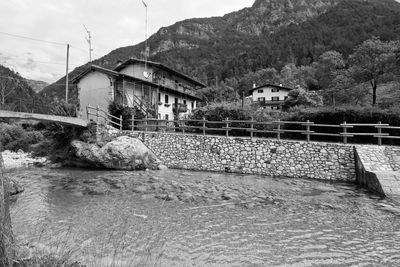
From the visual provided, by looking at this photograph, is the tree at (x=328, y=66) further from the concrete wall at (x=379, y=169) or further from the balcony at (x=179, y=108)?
the concrete wall at (x=379, y=169)

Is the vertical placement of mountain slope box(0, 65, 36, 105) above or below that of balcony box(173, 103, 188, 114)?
above

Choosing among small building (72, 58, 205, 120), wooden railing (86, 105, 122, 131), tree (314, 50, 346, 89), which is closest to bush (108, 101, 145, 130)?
wooden railing (86, 105, 122, 131)

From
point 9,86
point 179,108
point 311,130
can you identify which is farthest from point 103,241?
point 9,86

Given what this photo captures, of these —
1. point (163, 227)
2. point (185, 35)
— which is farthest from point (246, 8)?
point (163, 227)

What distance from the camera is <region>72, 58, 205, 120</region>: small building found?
23.4 m

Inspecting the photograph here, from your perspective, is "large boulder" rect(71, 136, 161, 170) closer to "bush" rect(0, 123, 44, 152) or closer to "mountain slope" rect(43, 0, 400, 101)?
"bush" rect(0, 123, 44, 152)

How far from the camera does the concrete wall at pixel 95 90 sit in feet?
76.0

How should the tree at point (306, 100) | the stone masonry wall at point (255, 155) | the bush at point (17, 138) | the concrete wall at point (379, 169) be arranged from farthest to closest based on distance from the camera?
1. the tree at point (306, 100)
2. the bush at point (17, 138)
3. the stone masonry wall at point (255, 155)
4. the concrete wall at point (379, 169)

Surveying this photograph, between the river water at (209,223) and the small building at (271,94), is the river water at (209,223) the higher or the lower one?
the lower one

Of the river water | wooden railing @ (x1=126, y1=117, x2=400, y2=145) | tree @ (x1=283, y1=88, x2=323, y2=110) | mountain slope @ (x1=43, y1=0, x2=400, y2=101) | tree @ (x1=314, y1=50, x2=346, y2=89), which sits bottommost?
the river water

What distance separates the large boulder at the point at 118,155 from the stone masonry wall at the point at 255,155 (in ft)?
4.96

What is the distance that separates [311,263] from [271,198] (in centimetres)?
477

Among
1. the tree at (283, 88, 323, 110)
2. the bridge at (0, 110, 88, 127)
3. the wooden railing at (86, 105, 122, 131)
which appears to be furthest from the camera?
the tree at (283, 88, 323, 110)

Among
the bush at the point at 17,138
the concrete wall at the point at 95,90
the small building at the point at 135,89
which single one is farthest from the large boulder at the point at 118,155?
the bush at the point at 17,138
